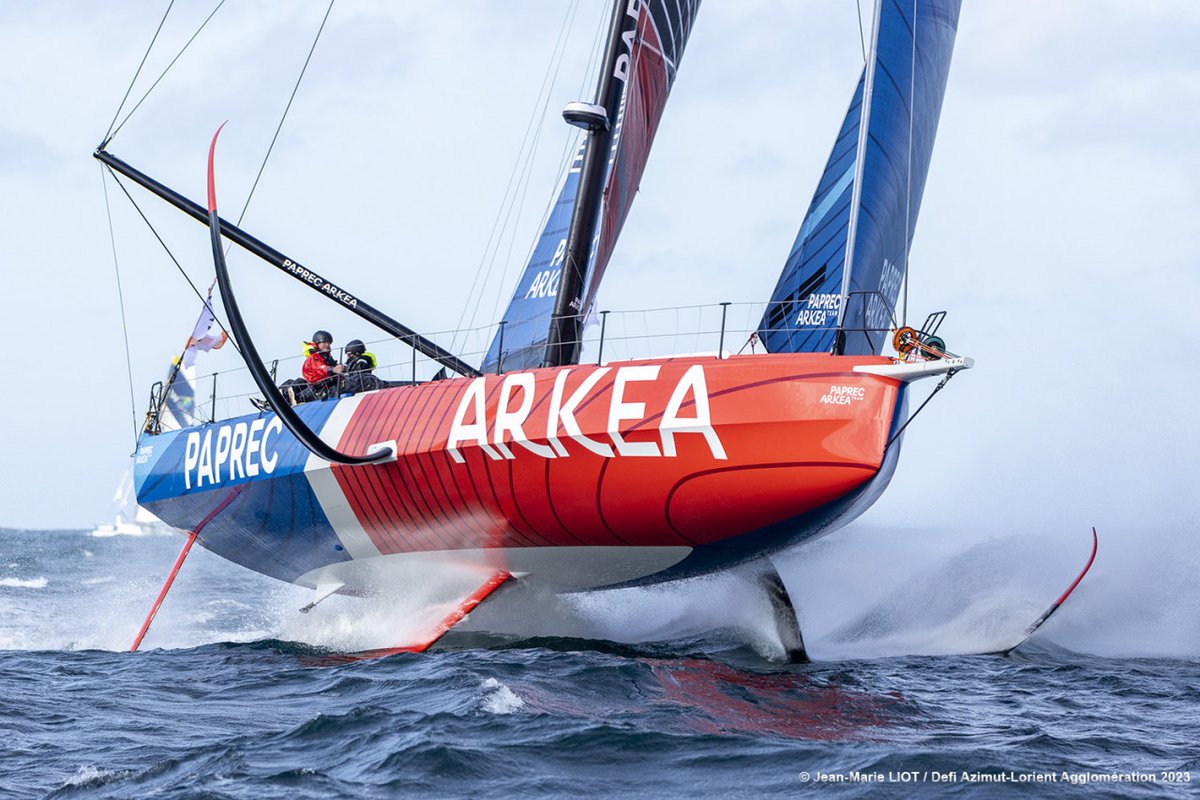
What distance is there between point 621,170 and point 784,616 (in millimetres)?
3211

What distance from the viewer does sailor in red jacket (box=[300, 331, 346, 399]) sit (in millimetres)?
9719

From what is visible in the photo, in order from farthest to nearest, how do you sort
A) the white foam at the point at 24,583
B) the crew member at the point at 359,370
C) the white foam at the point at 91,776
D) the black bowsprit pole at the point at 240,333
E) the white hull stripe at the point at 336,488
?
the white foam at the point at 24,583
the crew member at the point at 359,370
the white hull stripe at the point at 336,488
the black bowsprit pole at the point at 240,333
the white foam at the point at 91,776

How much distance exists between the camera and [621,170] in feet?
Answer: 29.1

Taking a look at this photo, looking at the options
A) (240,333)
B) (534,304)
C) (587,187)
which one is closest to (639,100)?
(587,187)

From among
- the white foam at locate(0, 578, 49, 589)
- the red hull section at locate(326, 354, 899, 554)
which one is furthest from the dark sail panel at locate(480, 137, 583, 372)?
the white foam at locate(0, 578, 49, 589)

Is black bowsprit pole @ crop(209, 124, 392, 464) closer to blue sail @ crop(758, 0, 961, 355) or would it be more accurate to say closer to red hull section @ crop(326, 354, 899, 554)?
red hull section @ crop(326, 354, 899, 554)

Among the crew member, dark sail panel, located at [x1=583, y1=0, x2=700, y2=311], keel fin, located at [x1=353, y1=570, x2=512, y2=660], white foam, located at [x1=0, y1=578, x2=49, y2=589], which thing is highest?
→ dark sail panel, located at [x1=583, y1=0, x2=700, y2=311]

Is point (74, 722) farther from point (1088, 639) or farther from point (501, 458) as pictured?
point (1088, 639)

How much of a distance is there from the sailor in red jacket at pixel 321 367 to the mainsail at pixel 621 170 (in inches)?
53.8

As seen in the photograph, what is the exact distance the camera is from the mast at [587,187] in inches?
332

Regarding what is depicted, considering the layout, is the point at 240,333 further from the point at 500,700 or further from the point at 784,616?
the point at 784,616

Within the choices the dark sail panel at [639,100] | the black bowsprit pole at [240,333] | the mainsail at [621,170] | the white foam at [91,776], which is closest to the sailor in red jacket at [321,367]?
the mainsail at [621,170]

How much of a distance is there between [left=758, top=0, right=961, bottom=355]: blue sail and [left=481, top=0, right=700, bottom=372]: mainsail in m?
1.24

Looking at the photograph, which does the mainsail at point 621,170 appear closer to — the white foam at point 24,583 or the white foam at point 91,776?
the white foam at point 91,776
